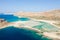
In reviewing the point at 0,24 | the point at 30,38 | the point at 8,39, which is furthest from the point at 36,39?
the point at 0,24

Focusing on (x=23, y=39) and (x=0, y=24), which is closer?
(x=23, y=39)

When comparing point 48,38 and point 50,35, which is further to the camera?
point 50,35

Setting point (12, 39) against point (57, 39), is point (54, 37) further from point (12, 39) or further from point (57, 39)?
point (12, 39)

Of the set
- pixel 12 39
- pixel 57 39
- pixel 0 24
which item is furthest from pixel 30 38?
pixel 0 24

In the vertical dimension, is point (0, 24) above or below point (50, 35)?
above

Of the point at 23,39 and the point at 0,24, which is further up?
the point at 0,24

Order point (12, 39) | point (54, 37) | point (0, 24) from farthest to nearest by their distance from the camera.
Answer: point (0, 24), point (54, 37), point (12, 39)

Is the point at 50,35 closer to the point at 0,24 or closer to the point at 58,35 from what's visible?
the point at 58,35

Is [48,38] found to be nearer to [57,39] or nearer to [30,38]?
[57,39]

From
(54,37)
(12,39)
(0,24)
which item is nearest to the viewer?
(12,39)
